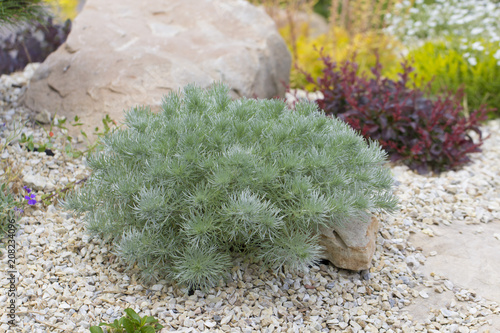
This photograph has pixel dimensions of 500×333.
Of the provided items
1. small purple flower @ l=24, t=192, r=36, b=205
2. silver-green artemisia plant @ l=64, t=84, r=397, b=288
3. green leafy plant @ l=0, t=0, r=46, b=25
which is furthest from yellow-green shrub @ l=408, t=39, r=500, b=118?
small purple flower @ l=24, t=192, r=36, b=205

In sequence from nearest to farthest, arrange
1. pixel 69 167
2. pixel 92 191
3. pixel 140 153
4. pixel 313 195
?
pixel 313 195
pixel 140 153
pixel 92 191
pixel 69 167

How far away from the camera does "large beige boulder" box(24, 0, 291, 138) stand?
396cm

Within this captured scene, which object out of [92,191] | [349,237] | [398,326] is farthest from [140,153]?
[398,326]

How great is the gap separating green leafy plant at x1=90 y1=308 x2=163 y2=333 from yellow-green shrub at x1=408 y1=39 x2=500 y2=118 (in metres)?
4.50

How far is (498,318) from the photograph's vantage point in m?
2.43

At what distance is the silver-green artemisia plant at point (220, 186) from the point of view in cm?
212

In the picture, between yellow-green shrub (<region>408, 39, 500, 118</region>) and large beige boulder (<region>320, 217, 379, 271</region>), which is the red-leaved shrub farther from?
large beige boulder (<region>320, 217, 379, 271</region>)

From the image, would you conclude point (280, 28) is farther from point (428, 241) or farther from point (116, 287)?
point (116, 287)

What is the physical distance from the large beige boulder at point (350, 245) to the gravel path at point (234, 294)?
11 centimetres

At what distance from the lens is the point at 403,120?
4.18 metres

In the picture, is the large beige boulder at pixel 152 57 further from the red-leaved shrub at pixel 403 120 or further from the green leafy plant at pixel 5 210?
the green leafy plant at pixel 5 210

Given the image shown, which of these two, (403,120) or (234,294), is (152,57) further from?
(234,294)

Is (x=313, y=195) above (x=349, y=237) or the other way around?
above

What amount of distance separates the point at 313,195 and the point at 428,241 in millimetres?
1362
